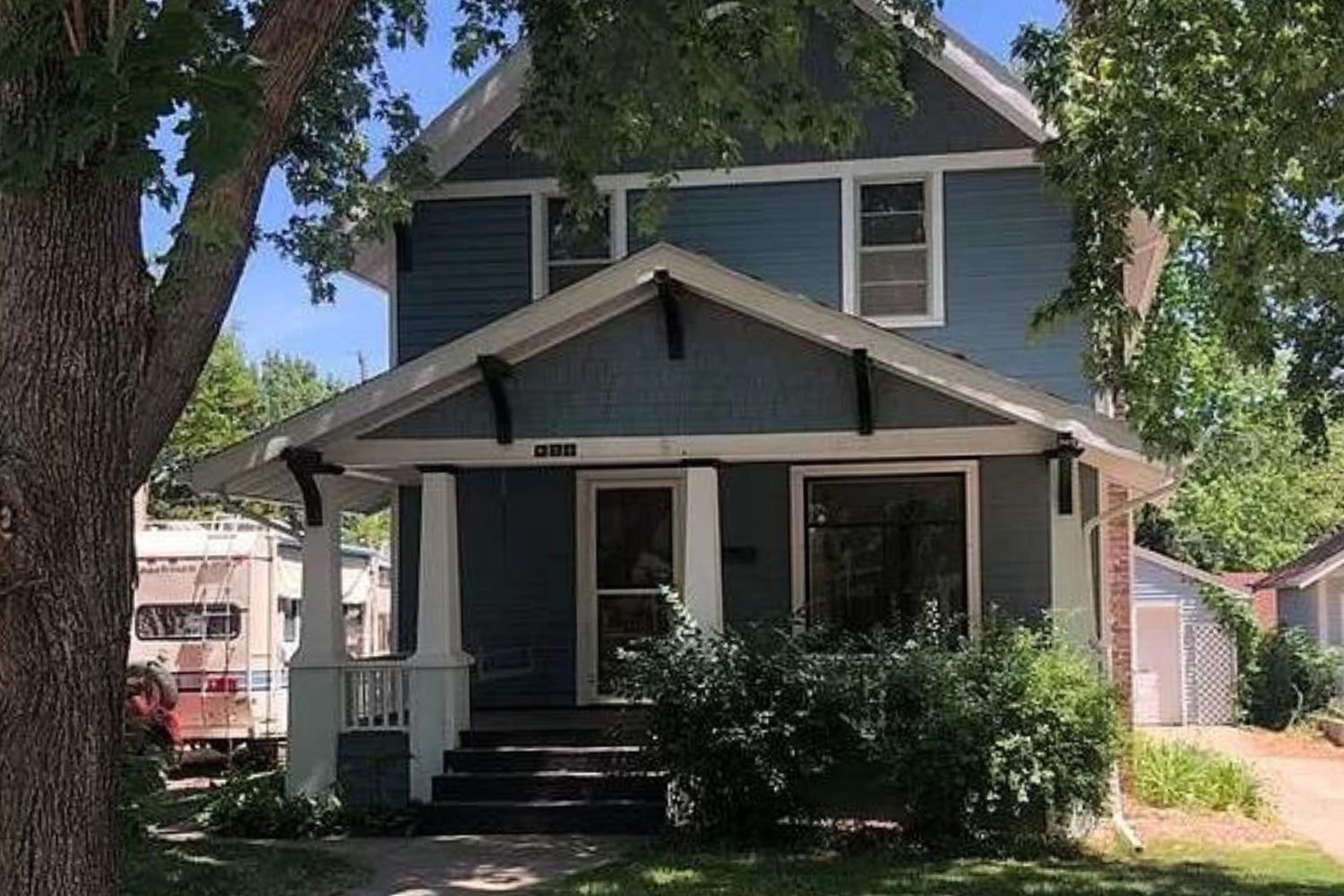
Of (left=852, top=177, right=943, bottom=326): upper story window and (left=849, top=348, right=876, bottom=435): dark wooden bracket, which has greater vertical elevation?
(left=852, top=177, right=943, bottom=326): upper story window

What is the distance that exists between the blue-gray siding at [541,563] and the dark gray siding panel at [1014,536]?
0.07 feet

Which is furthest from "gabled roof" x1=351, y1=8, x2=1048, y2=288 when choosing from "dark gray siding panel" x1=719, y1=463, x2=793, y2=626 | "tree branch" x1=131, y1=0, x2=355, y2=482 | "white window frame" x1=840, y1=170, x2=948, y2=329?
"tree branch" x1=131, y1=0, x2=355, y2=482

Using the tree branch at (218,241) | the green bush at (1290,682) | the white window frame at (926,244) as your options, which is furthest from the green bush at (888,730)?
the green bush at (1290,682)

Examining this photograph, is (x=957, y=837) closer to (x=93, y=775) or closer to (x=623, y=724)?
(x=623, y=724)

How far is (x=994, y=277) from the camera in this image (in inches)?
584

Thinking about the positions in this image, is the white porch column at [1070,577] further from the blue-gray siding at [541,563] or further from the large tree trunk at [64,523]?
the large tree trunk at [64,523]

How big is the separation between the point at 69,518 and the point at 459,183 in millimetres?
11788

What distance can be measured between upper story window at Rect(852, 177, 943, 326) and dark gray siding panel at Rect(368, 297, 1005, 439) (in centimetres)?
282

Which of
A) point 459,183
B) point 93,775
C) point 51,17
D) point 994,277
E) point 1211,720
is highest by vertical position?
point 459,183

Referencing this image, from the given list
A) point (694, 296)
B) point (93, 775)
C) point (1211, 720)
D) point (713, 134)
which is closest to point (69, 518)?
point (93, 775)

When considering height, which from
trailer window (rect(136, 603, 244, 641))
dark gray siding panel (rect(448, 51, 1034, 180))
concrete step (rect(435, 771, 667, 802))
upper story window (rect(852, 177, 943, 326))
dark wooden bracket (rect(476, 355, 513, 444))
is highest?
dark gray siding panel (rect(448, 51, 1034, 180))

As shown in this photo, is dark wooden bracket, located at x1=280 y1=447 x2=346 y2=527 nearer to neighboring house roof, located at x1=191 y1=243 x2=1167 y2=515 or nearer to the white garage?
neighboring house roof, located at x1=191 y1=243 x2=1167 y2=515

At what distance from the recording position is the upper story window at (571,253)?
51.2 feet

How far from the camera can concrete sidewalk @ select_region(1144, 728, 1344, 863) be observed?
14646mm
